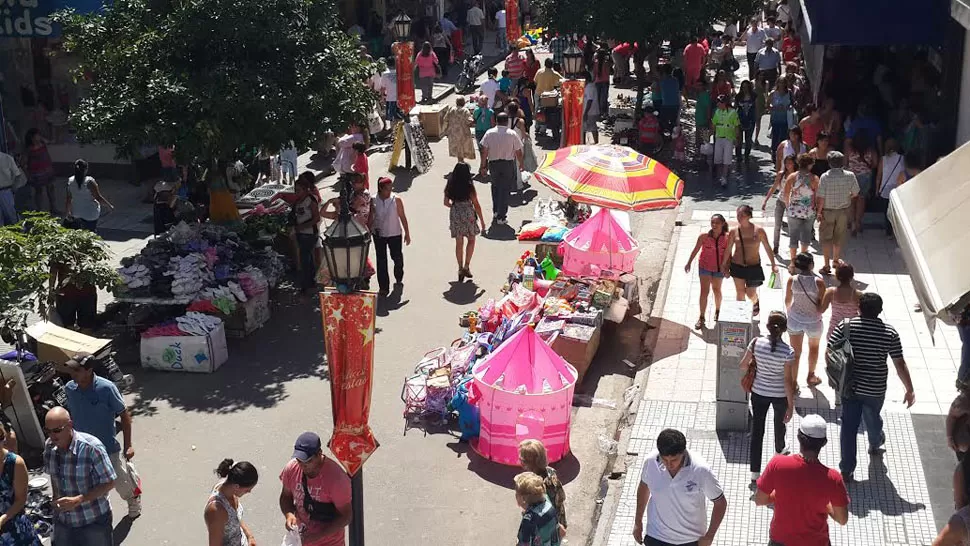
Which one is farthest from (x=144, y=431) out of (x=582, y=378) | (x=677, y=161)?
(x=677, y=161)

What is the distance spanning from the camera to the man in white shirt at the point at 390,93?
952 inches

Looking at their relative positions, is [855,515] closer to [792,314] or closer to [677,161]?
[792,314]

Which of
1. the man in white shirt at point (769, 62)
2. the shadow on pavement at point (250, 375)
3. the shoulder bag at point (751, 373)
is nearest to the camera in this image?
the shoulder bag at point (751, 373)

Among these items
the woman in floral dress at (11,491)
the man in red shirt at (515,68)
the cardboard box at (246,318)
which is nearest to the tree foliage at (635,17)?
the man in red shirt at (515,68)

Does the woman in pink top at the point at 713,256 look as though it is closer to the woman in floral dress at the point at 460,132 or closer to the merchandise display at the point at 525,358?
the merchandise display at the point at 525,358

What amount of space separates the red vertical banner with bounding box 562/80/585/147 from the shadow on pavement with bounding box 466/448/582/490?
9272 millimetres

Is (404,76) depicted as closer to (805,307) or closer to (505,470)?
(805,307)

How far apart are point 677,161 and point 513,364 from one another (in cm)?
1218

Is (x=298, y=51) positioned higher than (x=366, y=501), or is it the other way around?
(x=298, y=51)

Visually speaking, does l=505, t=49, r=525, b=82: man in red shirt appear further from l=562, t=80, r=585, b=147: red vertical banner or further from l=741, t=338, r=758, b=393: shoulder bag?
l=741, t=338, r=758, b=393: shoulder bag

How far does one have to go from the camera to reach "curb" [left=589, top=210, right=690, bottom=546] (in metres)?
9.72

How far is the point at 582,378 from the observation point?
12.6 m

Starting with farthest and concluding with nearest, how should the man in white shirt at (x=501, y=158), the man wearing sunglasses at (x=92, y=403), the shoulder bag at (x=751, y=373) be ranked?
the man in white shirt at (x=501, y=158) < the shoulder bag at (x=751, y=373) < the man wearing sunglasses at (x=92, y=403)

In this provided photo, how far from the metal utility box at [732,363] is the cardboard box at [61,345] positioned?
6284 millimetres
